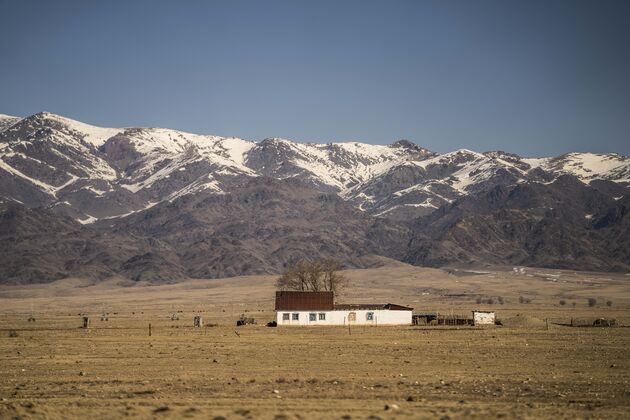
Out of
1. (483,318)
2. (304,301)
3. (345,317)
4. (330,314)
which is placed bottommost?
(483,318)

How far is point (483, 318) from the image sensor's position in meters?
77.9

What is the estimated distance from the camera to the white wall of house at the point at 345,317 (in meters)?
78.8

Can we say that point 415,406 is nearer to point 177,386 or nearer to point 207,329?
point 177,386

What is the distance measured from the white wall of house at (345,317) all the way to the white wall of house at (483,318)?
672 cm

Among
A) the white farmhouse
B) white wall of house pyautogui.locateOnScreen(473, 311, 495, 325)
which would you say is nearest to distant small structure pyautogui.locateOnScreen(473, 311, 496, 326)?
white wall of house pyautogui.locateOnScreen(473, 311, 495, 325)

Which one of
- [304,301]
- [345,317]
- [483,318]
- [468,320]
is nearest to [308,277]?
[304,301]

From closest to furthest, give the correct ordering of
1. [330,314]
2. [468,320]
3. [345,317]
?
[468,320]
[330,314]
[345,317]

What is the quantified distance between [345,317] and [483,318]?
1219 centimetres

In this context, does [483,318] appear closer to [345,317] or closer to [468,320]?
[468,320]

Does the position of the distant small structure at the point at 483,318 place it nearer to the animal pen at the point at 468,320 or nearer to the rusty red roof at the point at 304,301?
the animal pen at the point at 468,320

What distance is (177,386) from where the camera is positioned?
103ft

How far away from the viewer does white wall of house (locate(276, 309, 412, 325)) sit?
259 feet

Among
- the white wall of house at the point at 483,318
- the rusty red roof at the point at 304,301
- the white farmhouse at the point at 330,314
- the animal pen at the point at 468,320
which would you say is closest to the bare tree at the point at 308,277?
the rusty red roof at the point at 304,301

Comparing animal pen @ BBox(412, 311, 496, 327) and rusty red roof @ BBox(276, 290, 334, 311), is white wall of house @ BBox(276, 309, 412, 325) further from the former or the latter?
animal pen @ BBox(412, 311, 496, 327)
